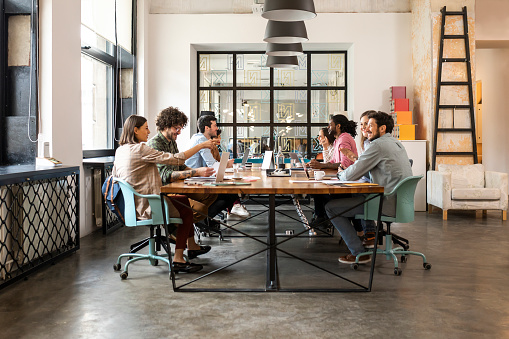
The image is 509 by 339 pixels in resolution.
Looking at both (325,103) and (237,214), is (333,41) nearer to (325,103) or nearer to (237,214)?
(325,103)

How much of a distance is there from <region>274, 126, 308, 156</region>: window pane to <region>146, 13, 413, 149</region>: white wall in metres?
1.16

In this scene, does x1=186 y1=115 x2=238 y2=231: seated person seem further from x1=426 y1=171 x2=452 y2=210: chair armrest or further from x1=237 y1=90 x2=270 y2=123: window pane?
x1=237 y1=90 x2=270 y2=123: window pane

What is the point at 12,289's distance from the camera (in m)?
3.77

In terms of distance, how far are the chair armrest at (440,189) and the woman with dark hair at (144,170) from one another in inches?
178

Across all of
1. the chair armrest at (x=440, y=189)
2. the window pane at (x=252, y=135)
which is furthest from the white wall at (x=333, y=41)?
the chair armrest at (x=440, y=189)

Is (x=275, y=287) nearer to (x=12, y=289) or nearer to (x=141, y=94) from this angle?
(x=12, y=289)

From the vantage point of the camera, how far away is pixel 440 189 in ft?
25.1

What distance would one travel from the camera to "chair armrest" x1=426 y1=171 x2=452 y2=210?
7559 mm

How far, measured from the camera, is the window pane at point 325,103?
10031 mm

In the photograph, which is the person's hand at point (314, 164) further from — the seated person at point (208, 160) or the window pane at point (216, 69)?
the window pane at point (216, 69)

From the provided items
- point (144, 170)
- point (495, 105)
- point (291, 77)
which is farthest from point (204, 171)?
point (495, 105)

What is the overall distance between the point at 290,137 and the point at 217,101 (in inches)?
63.7

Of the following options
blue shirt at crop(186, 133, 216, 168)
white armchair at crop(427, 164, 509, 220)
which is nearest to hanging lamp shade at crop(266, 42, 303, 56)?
blue shirt at crop(186, 133, 216, 168)

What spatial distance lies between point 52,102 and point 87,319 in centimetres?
269
